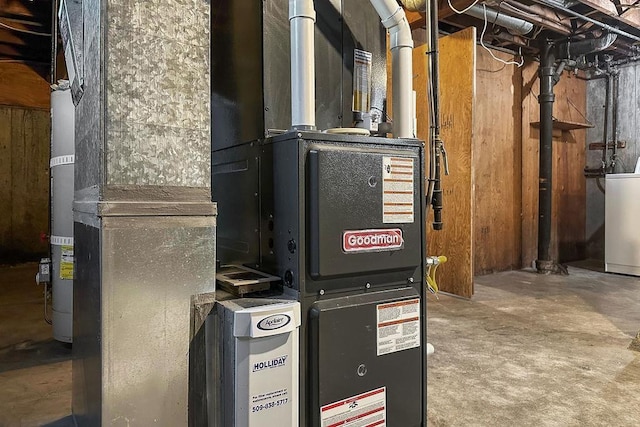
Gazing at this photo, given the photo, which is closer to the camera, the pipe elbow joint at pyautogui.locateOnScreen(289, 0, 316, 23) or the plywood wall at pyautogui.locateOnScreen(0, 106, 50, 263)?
the pipe elbow joint at pyautogui.locateOnScreen(289, 0, 316, 23)

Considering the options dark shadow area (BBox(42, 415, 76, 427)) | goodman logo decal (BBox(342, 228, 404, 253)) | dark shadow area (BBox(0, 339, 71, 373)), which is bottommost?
dark shadow area (BBox(42, 415, 76, 427))

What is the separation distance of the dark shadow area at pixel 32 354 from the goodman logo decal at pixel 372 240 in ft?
6.30

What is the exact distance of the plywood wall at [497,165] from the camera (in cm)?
441

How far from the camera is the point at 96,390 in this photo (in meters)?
0.91

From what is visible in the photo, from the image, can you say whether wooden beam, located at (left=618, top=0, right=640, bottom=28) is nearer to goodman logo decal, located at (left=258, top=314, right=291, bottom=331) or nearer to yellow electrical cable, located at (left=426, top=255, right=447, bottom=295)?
yellow electrical cable, located at (left=426, top=255, right=447, bottom=295)

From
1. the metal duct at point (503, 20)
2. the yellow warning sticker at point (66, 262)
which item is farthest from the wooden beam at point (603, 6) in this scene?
the yellow warning sticker at point (66, 262)

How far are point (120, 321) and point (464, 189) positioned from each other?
10.1 ft

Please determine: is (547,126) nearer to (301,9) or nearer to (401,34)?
(401,34)

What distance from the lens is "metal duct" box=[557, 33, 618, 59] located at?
4242 millimetres

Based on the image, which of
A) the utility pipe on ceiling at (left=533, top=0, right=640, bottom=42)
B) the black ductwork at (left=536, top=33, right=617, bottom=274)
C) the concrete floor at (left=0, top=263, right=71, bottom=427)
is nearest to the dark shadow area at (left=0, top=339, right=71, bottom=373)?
the concrete floor at (left=0, top=263, right=71, bottom=427)

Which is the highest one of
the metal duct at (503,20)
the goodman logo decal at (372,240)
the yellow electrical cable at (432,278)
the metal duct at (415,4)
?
the metal duct at (503,20)

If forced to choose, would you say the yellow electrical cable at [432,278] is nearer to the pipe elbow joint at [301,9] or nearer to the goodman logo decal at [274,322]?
the goodman logo decal at [274,322]

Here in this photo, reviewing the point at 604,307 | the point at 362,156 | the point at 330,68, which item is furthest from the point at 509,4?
the point at 362,156

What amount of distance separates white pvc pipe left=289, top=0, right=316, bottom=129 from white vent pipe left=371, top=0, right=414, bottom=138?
0.29 m
